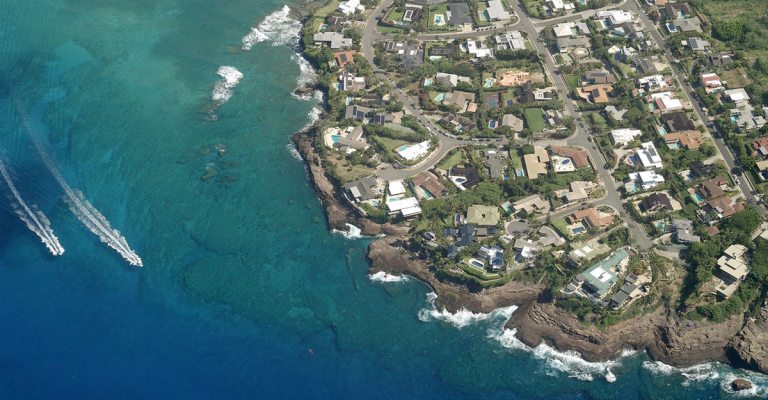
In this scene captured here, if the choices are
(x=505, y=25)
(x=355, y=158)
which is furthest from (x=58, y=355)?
(x=505, y=25)

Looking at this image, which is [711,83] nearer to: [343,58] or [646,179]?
[646,179]

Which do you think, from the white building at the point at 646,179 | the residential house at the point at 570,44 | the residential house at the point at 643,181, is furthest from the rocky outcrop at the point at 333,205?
the residential house at the point at 570,44

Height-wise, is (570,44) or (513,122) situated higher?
(570,44)

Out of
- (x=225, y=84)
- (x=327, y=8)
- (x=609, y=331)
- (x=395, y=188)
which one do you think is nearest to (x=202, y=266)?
(x=395, y=188)

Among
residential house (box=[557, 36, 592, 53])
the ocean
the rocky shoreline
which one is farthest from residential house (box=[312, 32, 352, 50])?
the rocky shoreline

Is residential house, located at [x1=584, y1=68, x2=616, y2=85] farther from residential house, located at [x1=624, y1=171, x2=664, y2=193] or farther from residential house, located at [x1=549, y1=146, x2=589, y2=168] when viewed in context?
residential house, located at [x1=624, y1=171, x2=664, y2=193]

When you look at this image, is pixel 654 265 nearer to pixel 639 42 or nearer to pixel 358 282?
pixel 358 282

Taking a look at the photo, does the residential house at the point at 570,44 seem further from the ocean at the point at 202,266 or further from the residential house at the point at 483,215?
the ocean at the point at 202,266
